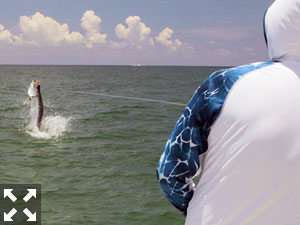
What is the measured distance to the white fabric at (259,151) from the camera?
1.36 metres

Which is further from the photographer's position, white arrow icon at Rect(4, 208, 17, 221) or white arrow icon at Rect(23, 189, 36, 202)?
white arrow icon at Rect(23, 189, 36, 202)

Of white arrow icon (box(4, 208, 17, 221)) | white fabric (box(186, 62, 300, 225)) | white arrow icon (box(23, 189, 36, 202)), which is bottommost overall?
white arrow icon (box(4, 208, 17, 221))

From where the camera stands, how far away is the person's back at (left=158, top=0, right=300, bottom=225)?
1358 mm

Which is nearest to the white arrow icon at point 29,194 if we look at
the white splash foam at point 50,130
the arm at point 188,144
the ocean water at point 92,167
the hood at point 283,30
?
the ocean water at point 92,167

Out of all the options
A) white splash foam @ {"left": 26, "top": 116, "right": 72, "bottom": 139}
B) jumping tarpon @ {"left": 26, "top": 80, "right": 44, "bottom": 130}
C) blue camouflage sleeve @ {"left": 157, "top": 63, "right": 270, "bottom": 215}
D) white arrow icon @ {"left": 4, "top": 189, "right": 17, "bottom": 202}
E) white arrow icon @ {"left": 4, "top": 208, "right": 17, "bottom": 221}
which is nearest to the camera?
blue camouflage sleeve @ {"left": 157, "top": 63, "right": 270, "bottom": 215}

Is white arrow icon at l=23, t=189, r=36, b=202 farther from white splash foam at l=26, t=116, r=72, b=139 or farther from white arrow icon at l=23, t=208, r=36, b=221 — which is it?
white splash foam at l=26, t=116, r=72, b=139

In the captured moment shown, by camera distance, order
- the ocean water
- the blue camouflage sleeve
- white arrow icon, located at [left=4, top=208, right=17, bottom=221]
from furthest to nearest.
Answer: the ocean water
white arrow icon, located at [left=4, top=208, right=17, bottom=221]
the blue camouflage sleeve

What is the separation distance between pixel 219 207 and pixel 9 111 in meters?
22.5

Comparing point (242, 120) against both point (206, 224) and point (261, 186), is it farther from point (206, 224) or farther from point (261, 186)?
point (206, 224)

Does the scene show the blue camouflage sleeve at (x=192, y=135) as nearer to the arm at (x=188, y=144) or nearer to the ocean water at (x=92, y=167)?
the arm at (x=188, y=144)

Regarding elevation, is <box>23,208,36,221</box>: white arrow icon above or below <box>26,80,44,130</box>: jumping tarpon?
below

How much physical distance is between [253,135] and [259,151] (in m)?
0.06

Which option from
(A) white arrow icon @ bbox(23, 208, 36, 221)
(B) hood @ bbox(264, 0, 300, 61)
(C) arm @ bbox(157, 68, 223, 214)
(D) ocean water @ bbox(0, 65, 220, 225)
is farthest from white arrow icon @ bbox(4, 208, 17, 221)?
(B) hood @ bbox(264, 0, 300, 61)

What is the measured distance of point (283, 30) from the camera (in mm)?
1354
